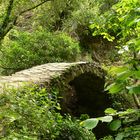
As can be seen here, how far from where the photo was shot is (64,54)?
12.5 metres

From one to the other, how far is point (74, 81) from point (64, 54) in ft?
11.1

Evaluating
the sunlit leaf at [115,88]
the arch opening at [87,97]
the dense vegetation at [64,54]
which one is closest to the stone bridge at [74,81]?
the arch opening at [87,97]

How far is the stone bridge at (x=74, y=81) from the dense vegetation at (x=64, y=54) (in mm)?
446

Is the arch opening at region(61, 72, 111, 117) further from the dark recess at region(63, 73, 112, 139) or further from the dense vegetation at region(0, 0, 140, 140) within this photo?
the dense vegetation at region(0, 0, 140, 140)

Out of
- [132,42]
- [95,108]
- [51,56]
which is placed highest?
[132,42]

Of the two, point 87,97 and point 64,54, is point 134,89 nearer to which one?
point 87,97

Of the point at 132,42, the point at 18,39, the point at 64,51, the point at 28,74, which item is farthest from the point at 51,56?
the point at 132,42

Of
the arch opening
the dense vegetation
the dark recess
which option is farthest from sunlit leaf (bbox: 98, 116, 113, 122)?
the dark recess

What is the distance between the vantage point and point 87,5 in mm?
Result: 15180

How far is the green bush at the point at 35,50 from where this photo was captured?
1207 cm

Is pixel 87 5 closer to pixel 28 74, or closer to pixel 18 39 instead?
pixel 18 39

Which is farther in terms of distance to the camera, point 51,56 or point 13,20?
point 51,56

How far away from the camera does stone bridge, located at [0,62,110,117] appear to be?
6.85m

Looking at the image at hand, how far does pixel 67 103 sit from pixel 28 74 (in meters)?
3.08
